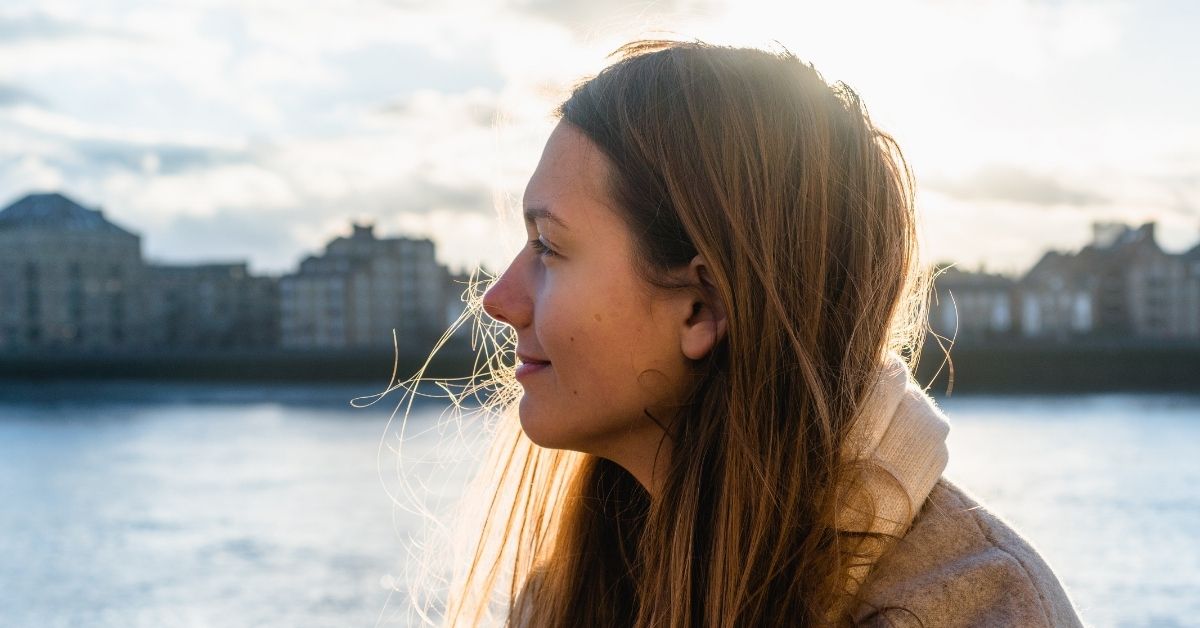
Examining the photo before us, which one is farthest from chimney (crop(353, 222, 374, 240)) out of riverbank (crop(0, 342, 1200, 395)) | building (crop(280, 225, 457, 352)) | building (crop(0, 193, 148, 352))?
riverbank (crop(0, 342, 1200, 395))

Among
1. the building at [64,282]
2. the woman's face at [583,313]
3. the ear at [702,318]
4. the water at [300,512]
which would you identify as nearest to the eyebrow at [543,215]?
the woman's face at [583,313]

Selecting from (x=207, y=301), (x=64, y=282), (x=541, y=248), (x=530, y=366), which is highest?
(x=541, y=248)

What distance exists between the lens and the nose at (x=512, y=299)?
125cm

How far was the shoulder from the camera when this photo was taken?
1.00 m

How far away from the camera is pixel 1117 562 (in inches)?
484

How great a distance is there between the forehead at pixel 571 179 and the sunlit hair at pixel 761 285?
0.04 ft

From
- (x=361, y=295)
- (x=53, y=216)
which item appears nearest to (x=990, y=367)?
(x=361, y=295)

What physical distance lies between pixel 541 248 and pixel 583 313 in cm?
9

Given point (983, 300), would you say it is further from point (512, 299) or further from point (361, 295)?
point (512, 299)

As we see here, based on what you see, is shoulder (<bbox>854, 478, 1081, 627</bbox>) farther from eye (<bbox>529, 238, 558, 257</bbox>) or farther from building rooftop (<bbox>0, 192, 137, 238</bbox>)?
building rooftop (<bbox>0, 192, 137, 238</bbox>)

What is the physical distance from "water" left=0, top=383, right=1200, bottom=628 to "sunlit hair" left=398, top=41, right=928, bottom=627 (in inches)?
135

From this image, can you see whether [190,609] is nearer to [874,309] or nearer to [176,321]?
[874,309]

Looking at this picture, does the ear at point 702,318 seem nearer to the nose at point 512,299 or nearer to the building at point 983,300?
the nose at point 512,299

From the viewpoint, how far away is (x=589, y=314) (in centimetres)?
120
